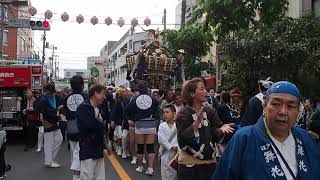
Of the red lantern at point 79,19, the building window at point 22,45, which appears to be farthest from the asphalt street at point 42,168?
the building window at point 22,45

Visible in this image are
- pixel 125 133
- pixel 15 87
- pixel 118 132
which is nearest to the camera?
pixel 125 133

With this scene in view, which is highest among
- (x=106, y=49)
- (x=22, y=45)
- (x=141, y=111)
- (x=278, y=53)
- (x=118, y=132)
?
(x=106, y=49)

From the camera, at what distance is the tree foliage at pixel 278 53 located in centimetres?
1141

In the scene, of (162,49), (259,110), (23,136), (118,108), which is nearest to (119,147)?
(118,108)

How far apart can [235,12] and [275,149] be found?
1024 cm

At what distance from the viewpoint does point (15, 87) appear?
17062 millimetres

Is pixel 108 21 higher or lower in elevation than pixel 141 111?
higher

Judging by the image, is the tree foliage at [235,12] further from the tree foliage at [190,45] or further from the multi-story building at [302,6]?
the tree foliage at [190,45]

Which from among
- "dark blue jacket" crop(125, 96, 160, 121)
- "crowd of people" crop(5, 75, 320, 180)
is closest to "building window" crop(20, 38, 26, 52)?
"crowd of people" crop(5, 75, 320, 180)

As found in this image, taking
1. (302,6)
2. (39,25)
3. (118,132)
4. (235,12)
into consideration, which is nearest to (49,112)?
(118,132)

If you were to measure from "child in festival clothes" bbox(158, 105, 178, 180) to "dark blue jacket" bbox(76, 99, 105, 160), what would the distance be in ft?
4.11

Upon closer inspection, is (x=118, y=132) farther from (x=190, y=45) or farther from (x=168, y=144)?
(x=190, y=45)

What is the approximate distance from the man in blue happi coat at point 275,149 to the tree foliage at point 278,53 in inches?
304

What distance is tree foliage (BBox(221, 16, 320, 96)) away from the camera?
11406 mm
